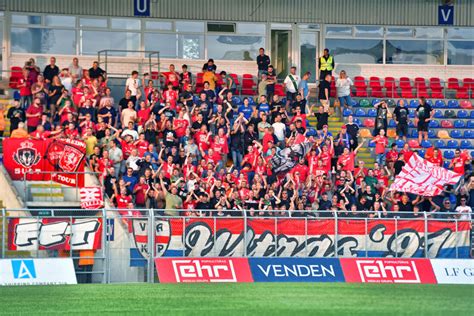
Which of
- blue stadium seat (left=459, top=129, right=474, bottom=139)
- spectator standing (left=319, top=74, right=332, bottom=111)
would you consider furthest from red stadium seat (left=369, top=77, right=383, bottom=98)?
blue stadium seat (left=459, top=129, right=474, bottom=139)

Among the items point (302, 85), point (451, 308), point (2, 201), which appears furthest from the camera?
point (302, 85)

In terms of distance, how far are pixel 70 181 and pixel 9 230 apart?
4727mm

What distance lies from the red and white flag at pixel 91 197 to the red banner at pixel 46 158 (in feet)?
6.05

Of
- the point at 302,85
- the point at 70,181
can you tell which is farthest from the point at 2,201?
the point at 302,85

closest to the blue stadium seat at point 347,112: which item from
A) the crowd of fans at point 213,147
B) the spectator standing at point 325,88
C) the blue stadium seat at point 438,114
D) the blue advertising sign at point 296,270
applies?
the spectator standing at point 325,88

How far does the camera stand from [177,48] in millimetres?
40906

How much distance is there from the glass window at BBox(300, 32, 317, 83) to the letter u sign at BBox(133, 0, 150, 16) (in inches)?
220

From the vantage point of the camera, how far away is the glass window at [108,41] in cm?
3994

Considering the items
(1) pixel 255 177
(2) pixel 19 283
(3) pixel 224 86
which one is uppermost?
(3) pixel 224 86

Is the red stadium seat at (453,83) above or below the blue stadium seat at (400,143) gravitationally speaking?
above

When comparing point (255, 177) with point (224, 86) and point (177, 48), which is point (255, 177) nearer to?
point (224, 86)

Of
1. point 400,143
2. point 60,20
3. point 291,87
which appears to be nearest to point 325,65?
point 291,87

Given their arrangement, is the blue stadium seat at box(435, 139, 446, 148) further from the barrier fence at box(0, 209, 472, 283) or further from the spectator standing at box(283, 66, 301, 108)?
the barrier fence at box(0, 209, 472, 283)

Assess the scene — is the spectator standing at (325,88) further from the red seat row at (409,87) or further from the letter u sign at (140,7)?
the letter u sign at (140,7)
